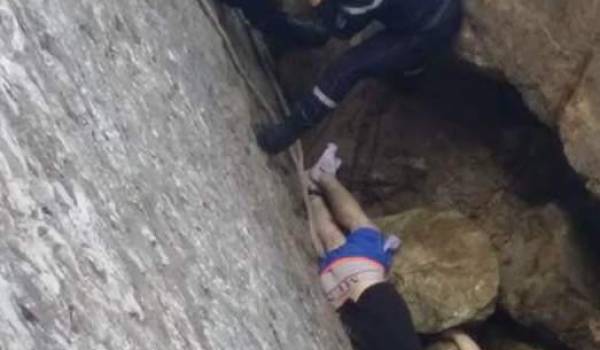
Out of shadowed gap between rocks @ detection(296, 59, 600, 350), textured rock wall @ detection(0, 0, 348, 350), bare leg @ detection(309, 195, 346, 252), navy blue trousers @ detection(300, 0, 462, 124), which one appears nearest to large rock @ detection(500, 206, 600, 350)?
shadowed gap between rocks @ detection(296, 59, 600, 350)

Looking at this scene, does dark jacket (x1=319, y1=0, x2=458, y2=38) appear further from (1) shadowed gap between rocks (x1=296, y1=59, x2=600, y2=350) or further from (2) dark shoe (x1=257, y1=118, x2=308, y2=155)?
(1) shadowed gap between rocks (x1=296, y1=59, x2=600, y2=350)

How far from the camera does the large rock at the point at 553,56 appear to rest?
293 inches

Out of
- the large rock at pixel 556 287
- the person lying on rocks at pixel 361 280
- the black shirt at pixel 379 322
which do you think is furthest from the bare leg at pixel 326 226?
the large rock at pixel 556 287

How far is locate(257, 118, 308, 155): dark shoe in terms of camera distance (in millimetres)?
7504

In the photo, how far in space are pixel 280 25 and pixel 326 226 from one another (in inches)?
51.5

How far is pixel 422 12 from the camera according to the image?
751cm

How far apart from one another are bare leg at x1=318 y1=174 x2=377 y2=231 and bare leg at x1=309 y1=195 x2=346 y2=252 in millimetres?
52

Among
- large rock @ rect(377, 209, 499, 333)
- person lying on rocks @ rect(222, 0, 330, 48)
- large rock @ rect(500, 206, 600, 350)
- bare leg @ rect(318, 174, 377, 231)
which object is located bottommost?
large rock @ rect(500, 206, 600, 350)

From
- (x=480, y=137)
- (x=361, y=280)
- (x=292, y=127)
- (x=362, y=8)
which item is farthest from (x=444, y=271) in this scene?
(x=362, y=8)

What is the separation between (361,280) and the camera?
7.38 metres

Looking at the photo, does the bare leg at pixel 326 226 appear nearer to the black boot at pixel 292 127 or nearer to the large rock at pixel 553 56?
the black boot at pixel 292 127

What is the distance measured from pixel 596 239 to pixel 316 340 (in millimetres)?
2482

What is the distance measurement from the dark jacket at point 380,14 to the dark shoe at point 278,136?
0.60m

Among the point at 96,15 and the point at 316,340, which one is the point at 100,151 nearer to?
the point at 96,15
